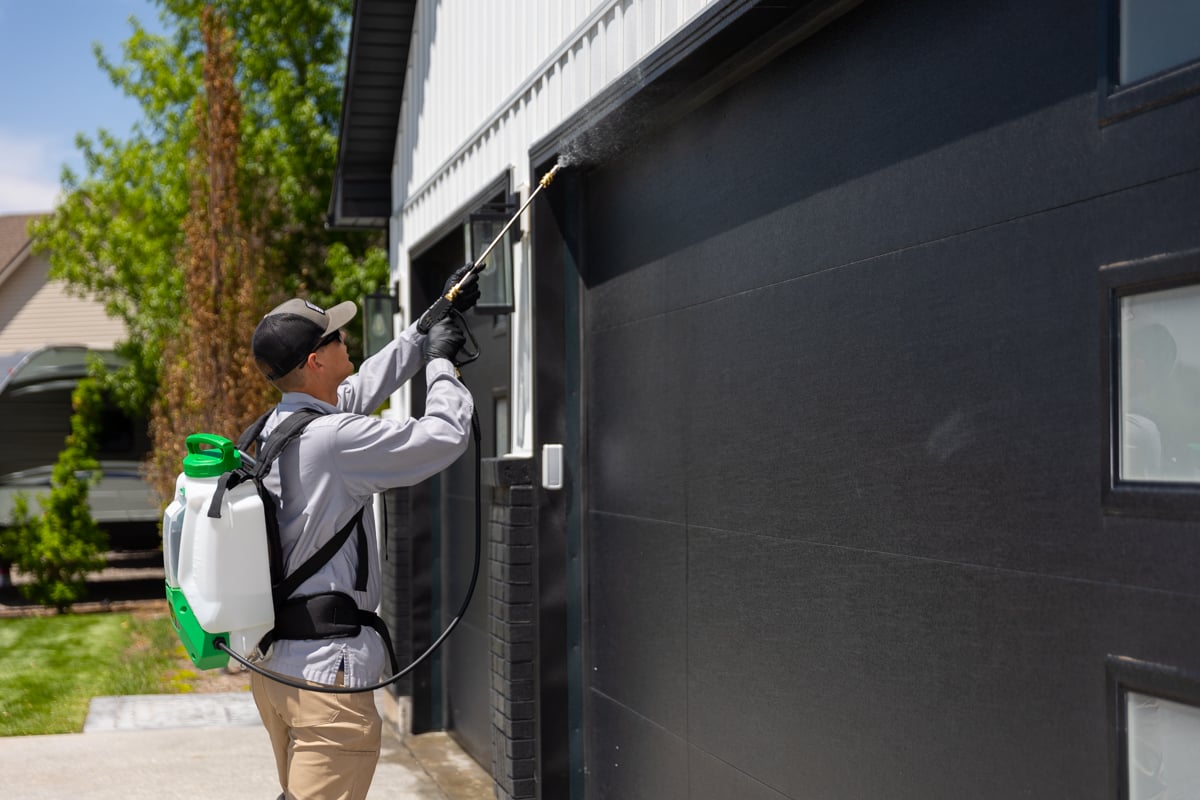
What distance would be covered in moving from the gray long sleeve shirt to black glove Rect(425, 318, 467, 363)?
0.73 feet

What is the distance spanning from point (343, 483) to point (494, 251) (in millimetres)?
2495

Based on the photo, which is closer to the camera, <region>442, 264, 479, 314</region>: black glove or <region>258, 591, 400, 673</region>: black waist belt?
<region>258, 591, 400, 673</region>: black waist belt

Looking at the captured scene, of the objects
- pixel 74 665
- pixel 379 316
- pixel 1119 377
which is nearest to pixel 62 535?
pixel 74 665

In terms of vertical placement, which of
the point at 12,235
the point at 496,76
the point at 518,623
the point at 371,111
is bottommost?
the point at 518,623

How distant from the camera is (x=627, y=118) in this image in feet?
16.5

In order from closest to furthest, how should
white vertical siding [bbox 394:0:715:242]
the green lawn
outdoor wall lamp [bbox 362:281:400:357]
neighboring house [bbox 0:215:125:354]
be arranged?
white vertical siding [bbox 394:0:715:242], the green lawn, outdoor wall lamp [bbox 362:281:400:357], neighboring house [bbox 0:215:125:354]

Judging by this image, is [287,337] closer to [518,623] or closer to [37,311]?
[518,623]

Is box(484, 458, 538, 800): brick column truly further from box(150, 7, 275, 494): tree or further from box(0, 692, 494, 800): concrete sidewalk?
box(150, 7, 275, 494): tree

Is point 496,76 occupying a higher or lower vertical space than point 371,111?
lower

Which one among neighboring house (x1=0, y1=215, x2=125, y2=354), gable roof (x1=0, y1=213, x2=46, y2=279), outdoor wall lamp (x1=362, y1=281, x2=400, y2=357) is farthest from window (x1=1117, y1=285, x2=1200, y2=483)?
gable roof (x1=0, y1=213, x2=46, y2=279)

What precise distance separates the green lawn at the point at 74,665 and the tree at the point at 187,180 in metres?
3.01

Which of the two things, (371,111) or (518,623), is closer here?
(518,623)

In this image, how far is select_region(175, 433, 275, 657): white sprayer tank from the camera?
3619 mm

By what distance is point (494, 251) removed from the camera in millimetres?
6168
